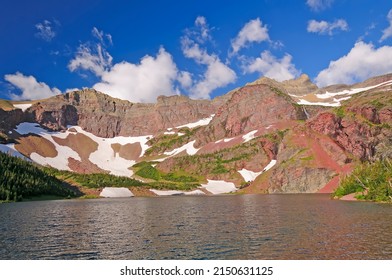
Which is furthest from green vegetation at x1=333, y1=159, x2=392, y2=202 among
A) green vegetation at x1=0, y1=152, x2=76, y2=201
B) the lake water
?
green vegetation at x1=0, y1=152, x2=76, y2=201

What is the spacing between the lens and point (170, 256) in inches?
1383

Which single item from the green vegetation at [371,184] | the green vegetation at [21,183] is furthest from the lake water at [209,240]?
the green vegetation at [21,183]

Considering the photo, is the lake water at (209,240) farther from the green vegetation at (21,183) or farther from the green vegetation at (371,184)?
the green vegetation at (21,183)

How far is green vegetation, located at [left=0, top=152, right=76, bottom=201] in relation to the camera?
154000 mm

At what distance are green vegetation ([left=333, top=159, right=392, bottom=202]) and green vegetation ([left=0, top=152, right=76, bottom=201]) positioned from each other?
126172 millimetres

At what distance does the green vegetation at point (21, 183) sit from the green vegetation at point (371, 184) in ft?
414

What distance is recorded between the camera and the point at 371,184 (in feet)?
341

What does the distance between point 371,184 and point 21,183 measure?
140264 mm

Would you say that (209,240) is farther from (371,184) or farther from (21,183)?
(21,183)

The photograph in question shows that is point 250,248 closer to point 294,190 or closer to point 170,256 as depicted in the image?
point 170,256

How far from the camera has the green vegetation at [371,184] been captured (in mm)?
97188

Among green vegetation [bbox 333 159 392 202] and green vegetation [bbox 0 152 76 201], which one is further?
green vegetation [bbox 0 152 76 201]

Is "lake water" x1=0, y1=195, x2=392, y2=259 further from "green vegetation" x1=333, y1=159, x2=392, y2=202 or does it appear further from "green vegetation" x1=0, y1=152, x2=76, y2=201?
"green vegetation" x1=0, y1=152, x2=76, y2=201
